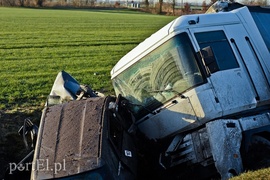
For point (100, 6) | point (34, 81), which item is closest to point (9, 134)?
point (34, 81)

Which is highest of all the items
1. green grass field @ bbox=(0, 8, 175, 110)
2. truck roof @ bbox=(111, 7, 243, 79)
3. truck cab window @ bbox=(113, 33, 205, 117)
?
truck roof @ bbox=(111, 7, 243, 79)

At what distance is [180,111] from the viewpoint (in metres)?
6.11

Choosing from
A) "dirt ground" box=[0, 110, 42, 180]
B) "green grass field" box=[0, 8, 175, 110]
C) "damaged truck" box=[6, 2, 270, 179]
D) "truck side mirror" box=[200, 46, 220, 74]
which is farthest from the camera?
"green grass field" box=[0, 8, 175, 110]

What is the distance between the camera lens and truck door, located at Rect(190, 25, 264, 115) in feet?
20.0

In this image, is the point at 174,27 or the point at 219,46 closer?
the point at 174,27

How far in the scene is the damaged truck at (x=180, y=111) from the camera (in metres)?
5.30

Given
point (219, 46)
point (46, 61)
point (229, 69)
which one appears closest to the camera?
point (229, 69)

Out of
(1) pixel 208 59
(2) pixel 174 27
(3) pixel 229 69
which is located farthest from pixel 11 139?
(3) pixel 229 69

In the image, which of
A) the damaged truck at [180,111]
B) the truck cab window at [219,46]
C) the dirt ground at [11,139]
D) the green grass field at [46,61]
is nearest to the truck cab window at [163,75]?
the damaged truck at [180,111]

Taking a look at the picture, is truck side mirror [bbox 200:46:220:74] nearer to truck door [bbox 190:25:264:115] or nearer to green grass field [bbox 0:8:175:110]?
truck door [bbox 190:25:264:115]

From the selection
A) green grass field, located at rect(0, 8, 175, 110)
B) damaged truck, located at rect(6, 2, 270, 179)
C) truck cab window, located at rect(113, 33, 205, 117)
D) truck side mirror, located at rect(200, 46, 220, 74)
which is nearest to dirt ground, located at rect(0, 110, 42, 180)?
green grass field, located at rect(0, 8, 175, 110)

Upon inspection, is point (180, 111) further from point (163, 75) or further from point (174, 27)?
point (174, 27)

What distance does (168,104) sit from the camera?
6.25 meters

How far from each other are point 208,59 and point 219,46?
0.52 m
